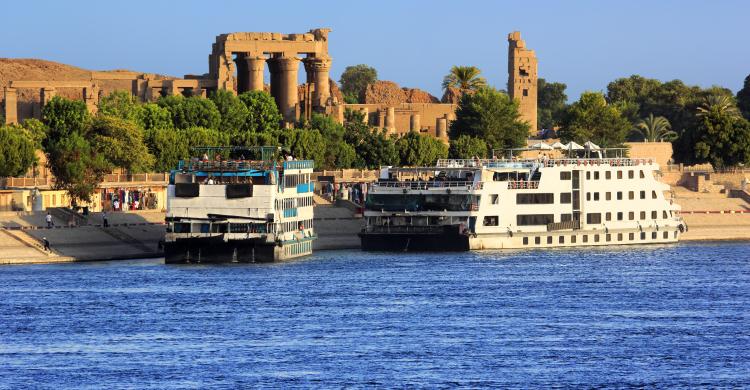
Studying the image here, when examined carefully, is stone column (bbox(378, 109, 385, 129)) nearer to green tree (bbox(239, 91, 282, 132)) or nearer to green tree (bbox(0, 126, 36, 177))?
green tree (bbox(239, 91, 282, 132))

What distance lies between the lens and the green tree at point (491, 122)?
570ft

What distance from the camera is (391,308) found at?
8000 centimetres

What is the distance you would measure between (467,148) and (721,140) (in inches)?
1047

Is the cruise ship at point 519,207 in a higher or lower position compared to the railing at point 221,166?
lower

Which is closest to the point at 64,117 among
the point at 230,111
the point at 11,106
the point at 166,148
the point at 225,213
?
the point at 166,148

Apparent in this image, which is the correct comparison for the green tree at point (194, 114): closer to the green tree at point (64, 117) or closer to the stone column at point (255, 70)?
the green tree at point (64, 117)

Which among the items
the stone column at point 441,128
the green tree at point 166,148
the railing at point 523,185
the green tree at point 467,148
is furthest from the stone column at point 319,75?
the railing at point 523,185

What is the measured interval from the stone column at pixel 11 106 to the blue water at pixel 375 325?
64.8m

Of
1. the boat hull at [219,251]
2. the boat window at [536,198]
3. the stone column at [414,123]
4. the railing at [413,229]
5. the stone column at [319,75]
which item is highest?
the stone column at [319,75]

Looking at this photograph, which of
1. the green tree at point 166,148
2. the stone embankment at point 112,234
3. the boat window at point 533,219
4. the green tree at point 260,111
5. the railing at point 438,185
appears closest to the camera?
the stone embankment at point 112,234

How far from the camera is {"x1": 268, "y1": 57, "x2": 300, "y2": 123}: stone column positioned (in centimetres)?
17225

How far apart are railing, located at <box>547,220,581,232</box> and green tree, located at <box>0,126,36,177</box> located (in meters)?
35.8

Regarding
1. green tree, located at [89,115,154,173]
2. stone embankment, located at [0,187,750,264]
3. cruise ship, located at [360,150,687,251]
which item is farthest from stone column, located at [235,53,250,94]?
cruise ship, located at [360,150,687,251]

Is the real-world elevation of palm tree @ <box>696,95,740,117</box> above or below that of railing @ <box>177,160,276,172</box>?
above
